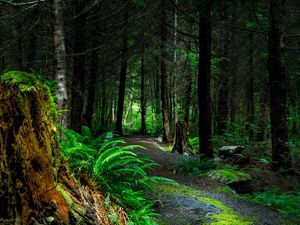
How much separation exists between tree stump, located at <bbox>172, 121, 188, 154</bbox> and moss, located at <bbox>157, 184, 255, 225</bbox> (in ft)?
25.2

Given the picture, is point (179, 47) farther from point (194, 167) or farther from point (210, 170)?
point (210, 170)

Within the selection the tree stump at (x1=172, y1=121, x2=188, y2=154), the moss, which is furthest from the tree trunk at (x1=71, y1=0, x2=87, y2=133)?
the moss

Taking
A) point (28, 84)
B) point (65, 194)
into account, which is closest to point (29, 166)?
point (65, 194)

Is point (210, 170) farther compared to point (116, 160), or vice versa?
point (210, 170)

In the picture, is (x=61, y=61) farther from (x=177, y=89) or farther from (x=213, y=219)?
(x=177, y=89)

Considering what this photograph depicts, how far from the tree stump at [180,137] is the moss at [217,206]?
303 inches

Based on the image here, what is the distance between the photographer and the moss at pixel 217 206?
497cm

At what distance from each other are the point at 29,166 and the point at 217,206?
4.08 meters

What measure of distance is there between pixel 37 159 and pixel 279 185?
798cm

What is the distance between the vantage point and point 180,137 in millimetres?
15234

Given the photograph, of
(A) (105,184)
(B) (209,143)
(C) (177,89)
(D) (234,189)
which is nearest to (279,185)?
(D) (234,189)

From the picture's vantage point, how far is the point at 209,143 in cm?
1085

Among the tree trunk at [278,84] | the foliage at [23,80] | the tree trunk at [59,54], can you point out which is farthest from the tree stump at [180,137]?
Answer: the foliage at [23,80]

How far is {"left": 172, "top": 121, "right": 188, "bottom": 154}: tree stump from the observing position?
1501cm
